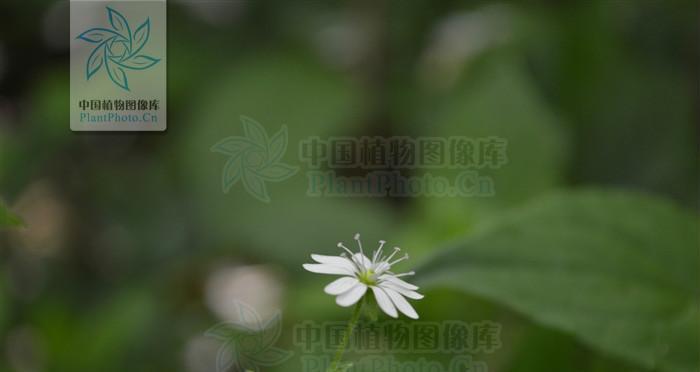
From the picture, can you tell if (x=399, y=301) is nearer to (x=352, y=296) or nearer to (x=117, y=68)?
(x=352, y=296)

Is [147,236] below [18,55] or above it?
below

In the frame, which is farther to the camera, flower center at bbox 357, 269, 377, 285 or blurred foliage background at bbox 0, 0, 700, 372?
blurred foliage background at bbox 0, 0, 700, 372

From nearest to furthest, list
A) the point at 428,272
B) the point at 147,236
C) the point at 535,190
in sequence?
the point at 428,272
the point at 535,190
the point at 147,236

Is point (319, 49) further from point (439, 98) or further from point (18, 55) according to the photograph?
point (18, 55)

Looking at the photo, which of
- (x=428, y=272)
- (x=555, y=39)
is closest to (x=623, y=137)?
(x=555, y=39)

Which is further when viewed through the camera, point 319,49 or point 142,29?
point 319,49

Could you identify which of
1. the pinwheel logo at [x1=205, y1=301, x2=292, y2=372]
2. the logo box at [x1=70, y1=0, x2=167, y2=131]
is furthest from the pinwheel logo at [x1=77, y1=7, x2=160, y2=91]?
the pinwheel logo at [x1=205, y1=301, x2=292, y2=372]

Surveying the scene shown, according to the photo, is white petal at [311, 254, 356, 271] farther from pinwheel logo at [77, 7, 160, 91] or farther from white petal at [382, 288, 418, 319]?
pinwheel logo at [77, 7, 160, 91]

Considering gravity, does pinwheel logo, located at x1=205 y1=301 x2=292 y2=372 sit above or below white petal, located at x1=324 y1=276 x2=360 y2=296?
below
